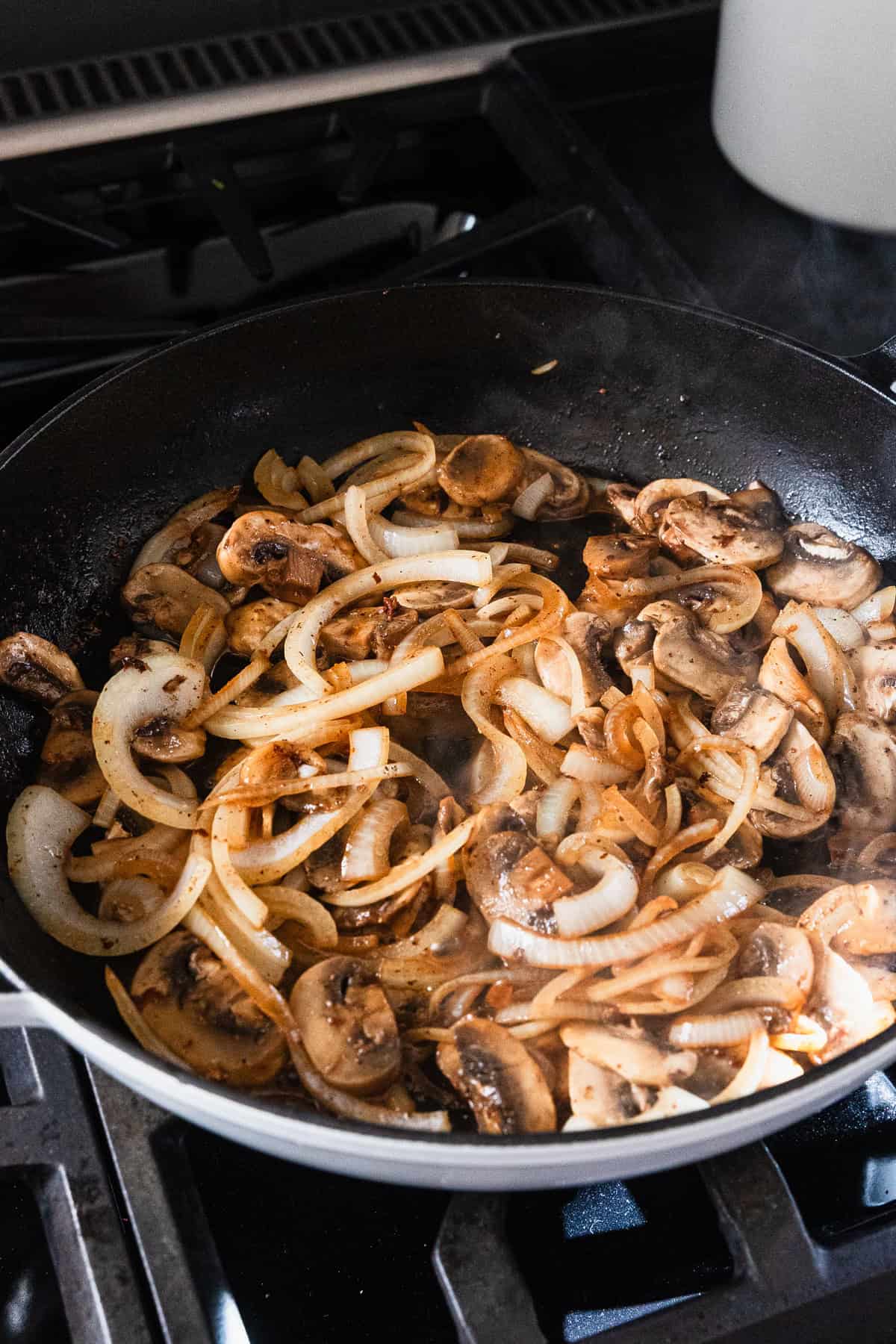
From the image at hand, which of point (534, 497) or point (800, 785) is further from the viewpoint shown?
point (534, 497)

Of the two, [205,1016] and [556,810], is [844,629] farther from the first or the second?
[205,1016]

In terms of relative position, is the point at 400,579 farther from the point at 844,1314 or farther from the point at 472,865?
the point at 844,1314

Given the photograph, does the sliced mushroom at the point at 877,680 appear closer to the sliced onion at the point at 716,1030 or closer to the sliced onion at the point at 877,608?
the sliced onion at the point at 877,608

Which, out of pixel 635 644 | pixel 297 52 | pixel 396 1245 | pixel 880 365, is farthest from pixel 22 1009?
pixel 297 52

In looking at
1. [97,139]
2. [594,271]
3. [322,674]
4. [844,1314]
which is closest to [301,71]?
[97,139]

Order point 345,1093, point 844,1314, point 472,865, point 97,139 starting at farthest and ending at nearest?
point 97,139 → point 472,865 → point 345,1093 → point 844,1314
